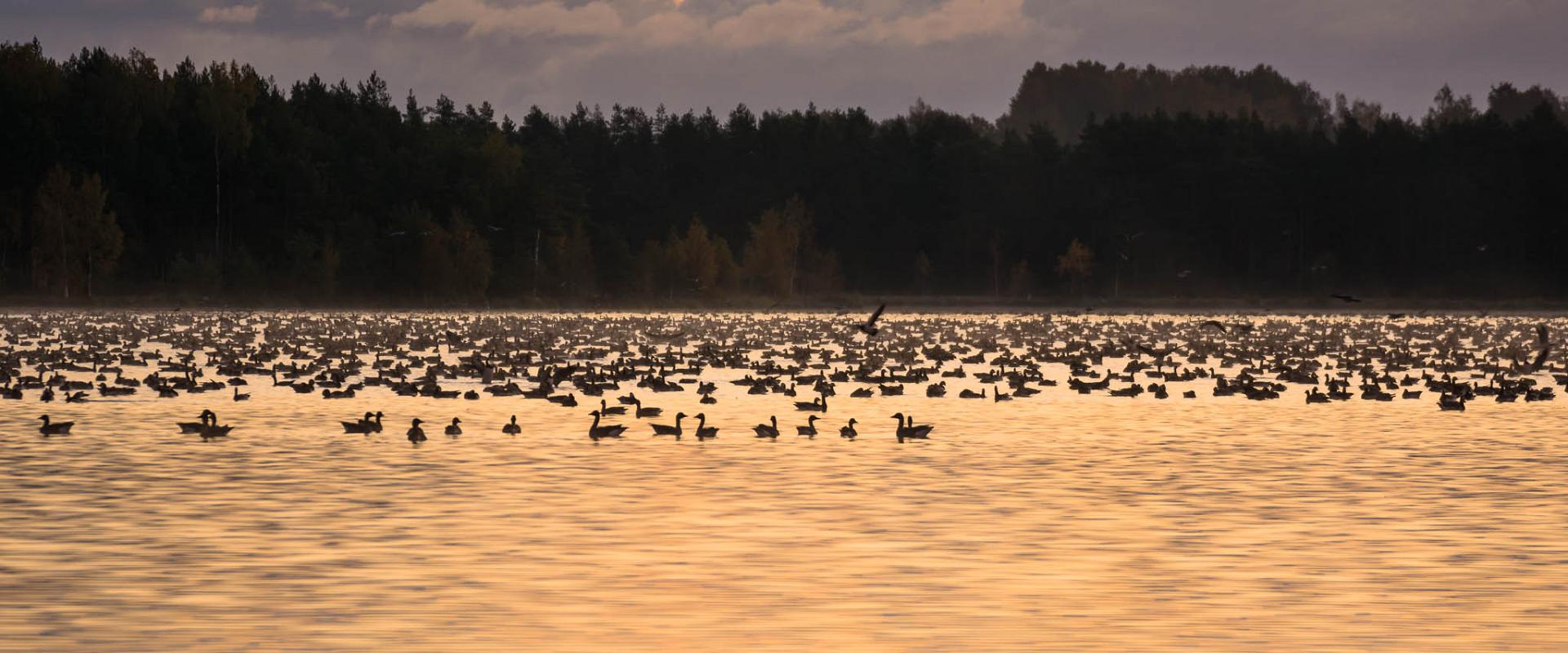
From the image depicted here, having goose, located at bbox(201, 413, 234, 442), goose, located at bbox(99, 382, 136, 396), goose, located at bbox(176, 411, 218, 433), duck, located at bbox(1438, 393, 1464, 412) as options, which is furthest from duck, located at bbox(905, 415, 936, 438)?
goose, located at bbox(99, 382, 136, 396)

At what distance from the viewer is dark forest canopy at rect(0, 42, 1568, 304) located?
118 metres

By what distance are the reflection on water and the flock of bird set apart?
2.85 meters

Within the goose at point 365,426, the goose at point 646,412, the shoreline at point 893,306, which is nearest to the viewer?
the goose at point 365,426

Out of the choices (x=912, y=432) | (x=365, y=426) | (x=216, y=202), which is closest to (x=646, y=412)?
(x=365, y=426)

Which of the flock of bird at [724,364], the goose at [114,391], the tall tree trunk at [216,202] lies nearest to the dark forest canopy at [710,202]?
the tall tree trunk at [216,202]

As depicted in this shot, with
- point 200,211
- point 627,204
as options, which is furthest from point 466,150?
point 627,204

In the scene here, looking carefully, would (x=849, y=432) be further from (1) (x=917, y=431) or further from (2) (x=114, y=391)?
(2) (x=114, y=391)

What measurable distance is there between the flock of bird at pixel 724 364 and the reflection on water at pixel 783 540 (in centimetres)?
285

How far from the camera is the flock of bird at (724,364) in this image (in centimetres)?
3347

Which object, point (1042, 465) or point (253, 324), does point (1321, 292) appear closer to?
point (253, 324)

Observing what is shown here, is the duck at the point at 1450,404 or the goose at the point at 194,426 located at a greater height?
the duck at the point at 1450,404

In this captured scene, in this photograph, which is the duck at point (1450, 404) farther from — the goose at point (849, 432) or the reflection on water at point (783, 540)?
the goose at point (849, 432)

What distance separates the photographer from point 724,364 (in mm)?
45062

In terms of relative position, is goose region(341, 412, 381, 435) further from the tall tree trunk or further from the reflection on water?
the tall tree trunk
